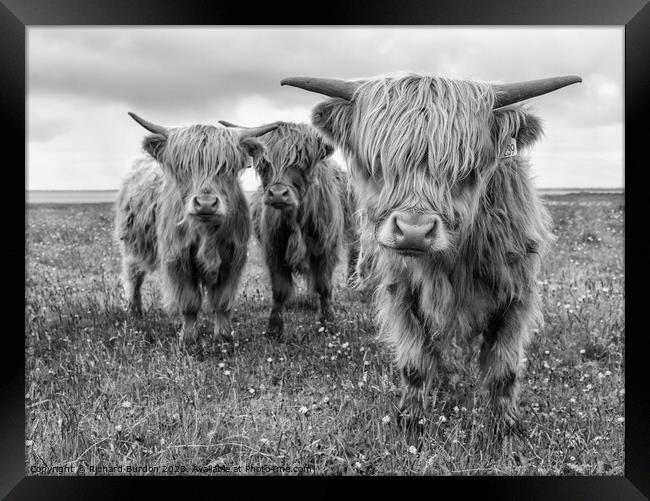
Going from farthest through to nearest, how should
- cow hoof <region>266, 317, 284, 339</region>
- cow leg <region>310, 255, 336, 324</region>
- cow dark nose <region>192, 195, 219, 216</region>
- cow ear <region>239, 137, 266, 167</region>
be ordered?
cow leg <region>310, 255, 336, 324</region>
cow hoof <region>266, 317, 284, 339</region>
cow ear <region>239, 137, 266, 167</region>
cow dark nose <region>192, 195, 219, 216</region>

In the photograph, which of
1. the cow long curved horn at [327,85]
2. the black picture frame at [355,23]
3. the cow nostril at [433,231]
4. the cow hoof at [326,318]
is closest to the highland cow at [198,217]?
the cow hoof at [326,318]

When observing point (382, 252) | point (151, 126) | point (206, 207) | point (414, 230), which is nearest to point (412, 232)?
point (414, 230)

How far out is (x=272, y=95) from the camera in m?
2.93

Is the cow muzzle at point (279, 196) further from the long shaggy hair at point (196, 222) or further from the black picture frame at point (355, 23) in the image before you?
the black picture frame at point (355, 23)

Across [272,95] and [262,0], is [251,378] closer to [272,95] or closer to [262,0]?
[272,95]

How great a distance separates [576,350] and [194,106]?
2540 millimetres

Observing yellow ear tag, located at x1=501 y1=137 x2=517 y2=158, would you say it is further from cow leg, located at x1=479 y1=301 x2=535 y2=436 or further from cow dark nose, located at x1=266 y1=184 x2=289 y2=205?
cow dark nose, located at x1=266 y1=184 x2=289 y2=205

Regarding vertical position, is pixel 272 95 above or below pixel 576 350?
above

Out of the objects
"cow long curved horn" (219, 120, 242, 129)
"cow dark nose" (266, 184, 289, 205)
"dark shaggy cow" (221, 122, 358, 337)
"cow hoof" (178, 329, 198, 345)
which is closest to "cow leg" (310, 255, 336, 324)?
"dark shaggy cow" (221, 122, 358, 337)

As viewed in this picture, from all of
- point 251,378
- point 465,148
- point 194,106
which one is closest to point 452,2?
point 465,148

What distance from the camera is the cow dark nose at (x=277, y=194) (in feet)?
12.8

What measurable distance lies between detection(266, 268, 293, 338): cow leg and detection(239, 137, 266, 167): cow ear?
0.95 metres

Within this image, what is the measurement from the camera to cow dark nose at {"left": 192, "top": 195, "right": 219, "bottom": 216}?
3.39 metres

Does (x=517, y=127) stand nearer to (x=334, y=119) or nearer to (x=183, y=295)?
(x=334, y=119)
